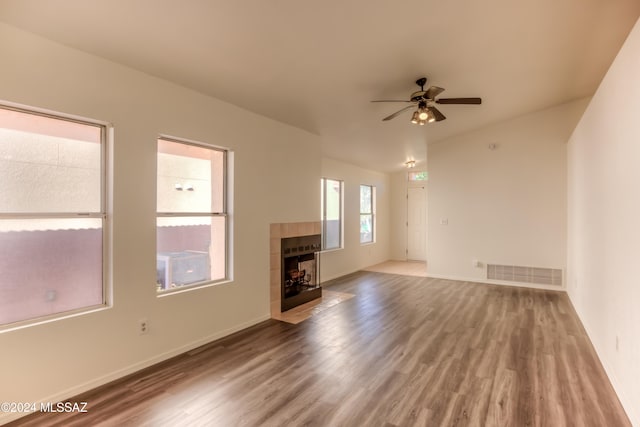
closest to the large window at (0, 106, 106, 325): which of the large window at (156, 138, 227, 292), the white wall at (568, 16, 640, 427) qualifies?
the large window at (156, 138, 227, 292)

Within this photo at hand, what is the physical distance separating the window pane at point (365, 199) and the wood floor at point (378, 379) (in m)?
4.09

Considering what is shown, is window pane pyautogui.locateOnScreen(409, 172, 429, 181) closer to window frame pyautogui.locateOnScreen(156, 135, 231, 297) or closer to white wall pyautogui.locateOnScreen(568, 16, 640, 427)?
white wall pyautogui.locateOnScreen(568, 16, 640, 427)

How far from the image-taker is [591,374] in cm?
273

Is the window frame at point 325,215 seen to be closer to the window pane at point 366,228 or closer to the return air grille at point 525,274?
the window pane at point 366,228

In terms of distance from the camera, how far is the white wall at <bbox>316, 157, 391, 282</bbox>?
6633mm

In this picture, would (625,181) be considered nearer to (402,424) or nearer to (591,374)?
(591,374)

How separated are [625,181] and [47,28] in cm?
416

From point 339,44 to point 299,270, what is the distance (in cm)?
326

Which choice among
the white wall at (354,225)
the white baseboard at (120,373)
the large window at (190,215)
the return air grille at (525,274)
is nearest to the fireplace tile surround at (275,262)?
the white baseboard at (120,373)

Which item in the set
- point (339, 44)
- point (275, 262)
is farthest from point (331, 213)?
point (339, 44)

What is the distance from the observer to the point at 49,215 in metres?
2.36

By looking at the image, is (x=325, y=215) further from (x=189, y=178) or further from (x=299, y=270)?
(x=189, y=178)

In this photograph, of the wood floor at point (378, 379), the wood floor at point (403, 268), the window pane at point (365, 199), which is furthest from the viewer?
the window pane at point (365, 199)

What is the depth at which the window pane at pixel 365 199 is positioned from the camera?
26.0 feet
